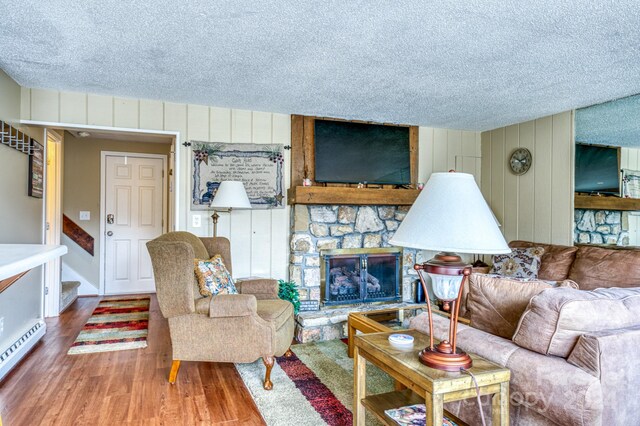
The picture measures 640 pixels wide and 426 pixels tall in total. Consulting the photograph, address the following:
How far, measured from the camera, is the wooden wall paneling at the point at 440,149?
195 inches

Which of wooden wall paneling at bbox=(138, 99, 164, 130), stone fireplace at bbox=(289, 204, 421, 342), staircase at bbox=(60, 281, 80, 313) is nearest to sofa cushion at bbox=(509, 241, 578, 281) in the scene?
stone fireplace at bbox=(289, 204, 421, 342)

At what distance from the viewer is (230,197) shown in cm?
357

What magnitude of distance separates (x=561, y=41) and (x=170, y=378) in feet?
10.5

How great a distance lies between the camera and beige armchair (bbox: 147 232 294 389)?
2.67 m

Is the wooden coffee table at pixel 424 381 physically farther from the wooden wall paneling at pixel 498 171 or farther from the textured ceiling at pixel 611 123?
the wooden wall paneling at pixel 498 171

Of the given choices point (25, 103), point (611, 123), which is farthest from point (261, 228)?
point (611, 123)

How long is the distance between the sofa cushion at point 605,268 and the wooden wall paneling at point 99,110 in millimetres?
4278

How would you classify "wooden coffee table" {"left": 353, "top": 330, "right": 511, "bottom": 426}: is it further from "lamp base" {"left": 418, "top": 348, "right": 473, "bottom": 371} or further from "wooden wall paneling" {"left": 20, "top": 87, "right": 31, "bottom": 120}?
"wooden wall paneling" {"left": 20, "top": 87, "right": 31, "bottom": 120}

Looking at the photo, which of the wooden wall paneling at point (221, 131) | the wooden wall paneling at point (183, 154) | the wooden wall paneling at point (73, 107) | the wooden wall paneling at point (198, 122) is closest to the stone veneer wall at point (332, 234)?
the wooden wall paneling at point (221, 131)

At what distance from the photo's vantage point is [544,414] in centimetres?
150

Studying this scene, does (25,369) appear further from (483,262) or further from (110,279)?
(483,262)

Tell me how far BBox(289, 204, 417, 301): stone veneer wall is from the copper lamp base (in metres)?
2.72

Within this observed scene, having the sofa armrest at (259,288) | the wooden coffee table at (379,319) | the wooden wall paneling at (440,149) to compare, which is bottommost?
the wooden coffee table at (379,319)

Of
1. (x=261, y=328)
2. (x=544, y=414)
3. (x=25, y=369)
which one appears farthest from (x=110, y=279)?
(x=544, y=414)
